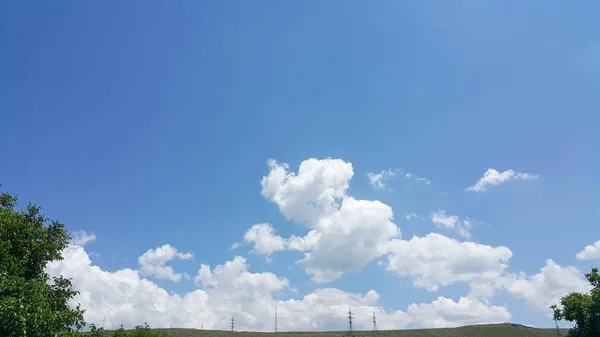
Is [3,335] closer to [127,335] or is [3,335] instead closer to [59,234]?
[59,234]

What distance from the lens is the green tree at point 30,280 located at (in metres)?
26.6

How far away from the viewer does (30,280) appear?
32625mm

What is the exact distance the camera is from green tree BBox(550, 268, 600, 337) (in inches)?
2005

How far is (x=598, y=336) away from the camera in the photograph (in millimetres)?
50562

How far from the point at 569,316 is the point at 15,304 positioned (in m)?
57.6

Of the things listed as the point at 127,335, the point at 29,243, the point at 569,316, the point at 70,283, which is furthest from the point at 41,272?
the point at 569,316

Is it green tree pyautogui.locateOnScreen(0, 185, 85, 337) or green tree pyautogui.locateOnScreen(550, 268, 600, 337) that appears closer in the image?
green tree pyautogui.locateOnScreen(0, 185, 85, 337)

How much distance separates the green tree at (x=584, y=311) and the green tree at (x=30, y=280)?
5416 cm

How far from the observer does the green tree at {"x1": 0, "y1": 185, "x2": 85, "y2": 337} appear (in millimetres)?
26594

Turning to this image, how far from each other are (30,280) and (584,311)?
5763 centimetres

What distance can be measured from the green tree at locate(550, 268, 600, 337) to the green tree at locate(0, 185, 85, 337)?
54.2 m

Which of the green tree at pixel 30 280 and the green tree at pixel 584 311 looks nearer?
the green tree at pixel 30 280

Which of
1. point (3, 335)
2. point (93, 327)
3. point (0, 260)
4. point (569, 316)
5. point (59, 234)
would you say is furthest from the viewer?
point (569, 316)

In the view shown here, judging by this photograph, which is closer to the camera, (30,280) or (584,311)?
(30,280)
